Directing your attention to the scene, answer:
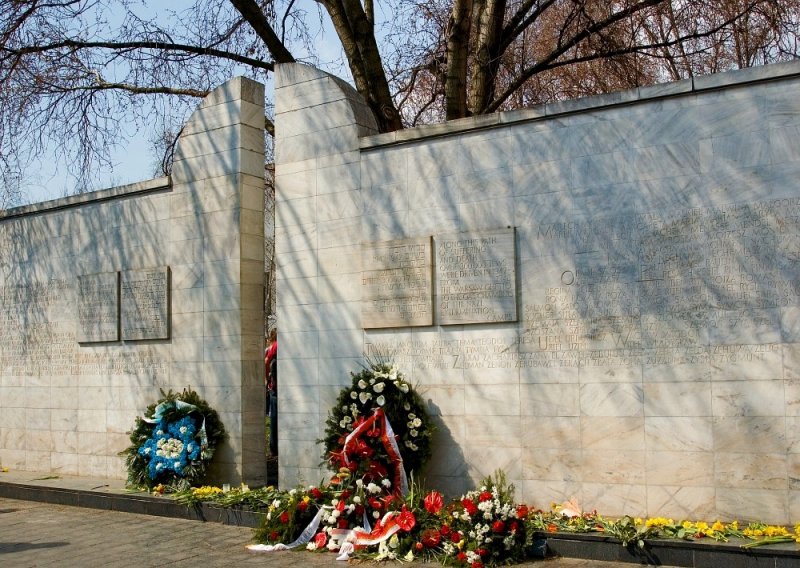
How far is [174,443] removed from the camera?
1070cm

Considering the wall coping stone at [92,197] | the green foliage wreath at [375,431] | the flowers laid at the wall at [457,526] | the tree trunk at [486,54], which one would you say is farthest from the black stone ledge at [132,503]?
the tree trunk at [486,54]

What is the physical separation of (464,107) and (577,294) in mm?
5518

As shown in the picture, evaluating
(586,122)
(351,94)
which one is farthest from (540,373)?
(351,94)

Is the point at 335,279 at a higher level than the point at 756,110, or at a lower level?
lower

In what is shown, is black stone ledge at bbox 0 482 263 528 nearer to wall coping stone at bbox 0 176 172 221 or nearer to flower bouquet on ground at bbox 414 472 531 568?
flower bouquet on ground at bbox 414 472 531 568

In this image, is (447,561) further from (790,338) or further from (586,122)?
(586,122)

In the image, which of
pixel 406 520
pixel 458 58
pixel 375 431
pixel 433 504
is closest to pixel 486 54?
pixel 458 58

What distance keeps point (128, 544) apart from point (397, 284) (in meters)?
3.85

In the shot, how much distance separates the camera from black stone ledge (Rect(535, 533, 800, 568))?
6504 mm

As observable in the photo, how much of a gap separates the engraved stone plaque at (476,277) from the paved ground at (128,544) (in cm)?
253

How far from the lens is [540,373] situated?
838 cm

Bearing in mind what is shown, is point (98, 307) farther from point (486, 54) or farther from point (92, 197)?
point (486, 54)

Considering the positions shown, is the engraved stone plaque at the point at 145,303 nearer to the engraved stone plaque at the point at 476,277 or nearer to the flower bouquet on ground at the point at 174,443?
the flower bouquet on ground at the point at 174,443

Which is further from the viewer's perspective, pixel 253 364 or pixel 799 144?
pixel 253 364
